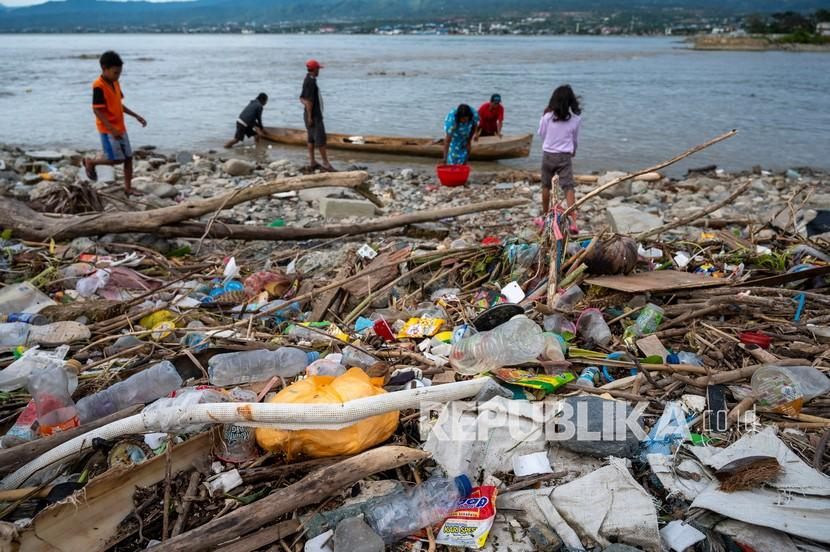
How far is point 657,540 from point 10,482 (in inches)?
94.2

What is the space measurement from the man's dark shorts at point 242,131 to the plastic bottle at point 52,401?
10.2 m

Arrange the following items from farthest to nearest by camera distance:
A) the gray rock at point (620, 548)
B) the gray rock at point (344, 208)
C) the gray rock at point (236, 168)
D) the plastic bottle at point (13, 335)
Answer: the gray rock at point (236, 168), the gray rock at point (344, 208), the plastic bottle at point (13, 335), the gray rock at point (620, 548)

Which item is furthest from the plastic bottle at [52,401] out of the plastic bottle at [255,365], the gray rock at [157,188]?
the gray rock at [157,188]

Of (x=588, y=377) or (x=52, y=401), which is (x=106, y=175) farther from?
(x=588, y=377)

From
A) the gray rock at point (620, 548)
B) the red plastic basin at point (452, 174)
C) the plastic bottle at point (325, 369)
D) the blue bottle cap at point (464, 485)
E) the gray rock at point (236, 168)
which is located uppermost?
the gray rock at point (236, 168)

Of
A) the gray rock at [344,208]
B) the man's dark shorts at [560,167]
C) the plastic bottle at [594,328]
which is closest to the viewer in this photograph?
the plastic bottle at [594,328]

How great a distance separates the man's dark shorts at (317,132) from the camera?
355 inches

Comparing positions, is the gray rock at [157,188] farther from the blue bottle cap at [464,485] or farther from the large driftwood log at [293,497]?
the blue bottle cap at [464,485]

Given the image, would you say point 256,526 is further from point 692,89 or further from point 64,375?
point 692,89

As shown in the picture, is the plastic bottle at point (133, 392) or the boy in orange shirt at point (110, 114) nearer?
the plastic bottle at point (133, 392)

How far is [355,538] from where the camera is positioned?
1.89 metres

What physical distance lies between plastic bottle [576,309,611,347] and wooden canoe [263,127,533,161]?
25.0 ft

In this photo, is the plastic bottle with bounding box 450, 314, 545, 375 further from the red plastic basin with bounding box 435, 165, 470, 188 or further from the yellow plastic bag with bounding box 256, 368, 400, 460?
the red plastic basin with bounding box 435, 165, 470, 188

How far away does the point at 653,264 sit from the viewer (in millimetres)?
4090
